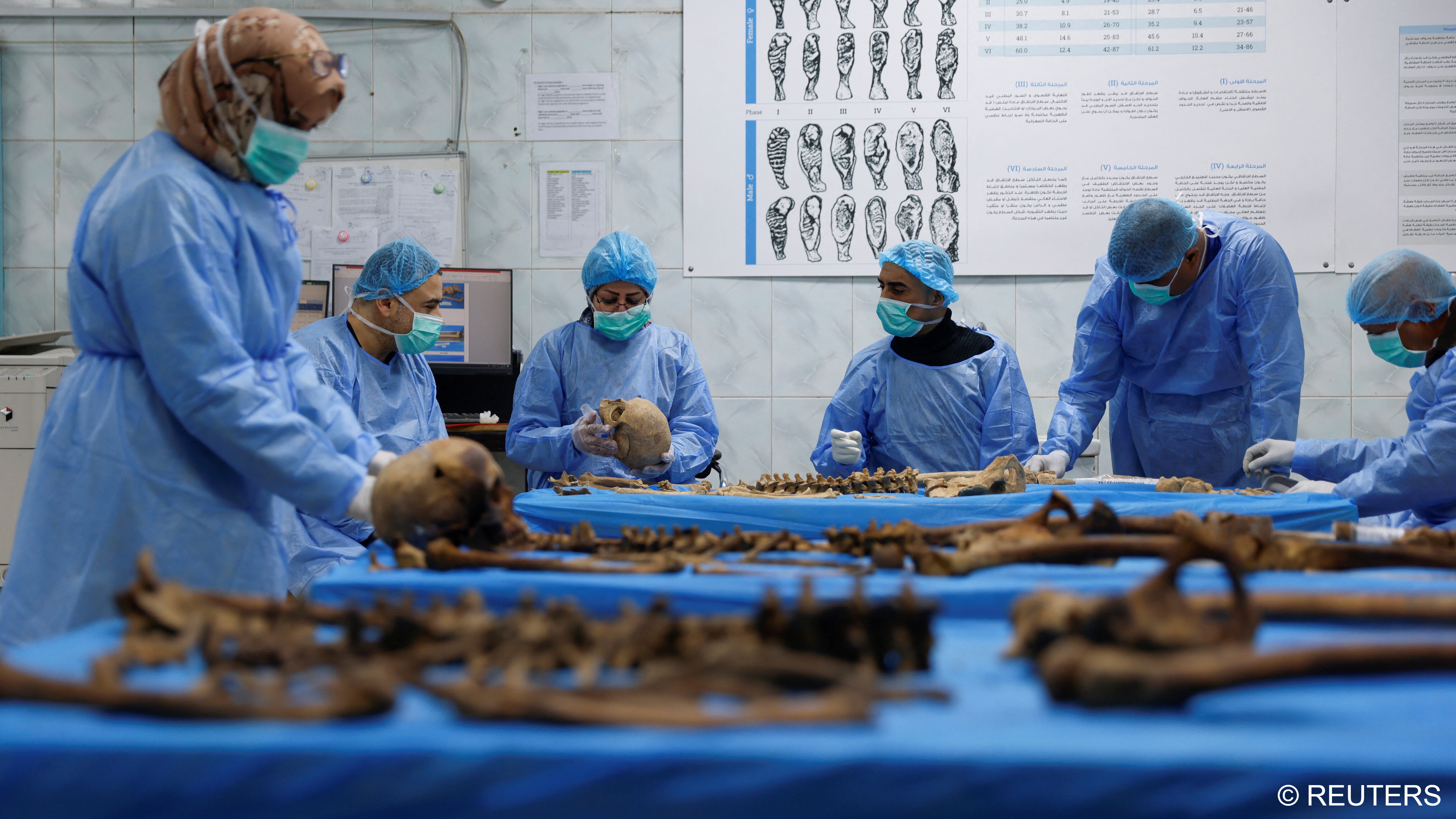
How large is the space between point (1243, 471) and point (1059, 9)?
285cm

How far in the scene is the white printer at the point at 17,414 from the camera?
4.54m

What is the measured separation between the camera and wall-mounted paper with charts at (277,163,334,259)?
540cm

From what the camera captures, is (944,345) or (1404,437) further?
(944,345)

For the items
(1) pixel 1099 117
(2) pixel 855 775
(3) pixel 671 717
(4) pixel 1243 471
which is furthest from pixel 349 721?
(1) pixel 1099 117

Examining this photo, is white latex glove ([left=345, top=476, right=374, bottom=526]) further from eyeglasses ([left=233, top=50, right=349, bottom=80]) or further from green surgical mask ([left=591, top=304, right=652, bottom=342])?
green surgical mask ([left=591, top=304, right=652, bottom=342])

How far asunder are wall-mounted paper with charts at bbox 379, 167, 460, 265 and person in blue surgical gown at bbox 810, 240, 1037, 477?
2.65 m

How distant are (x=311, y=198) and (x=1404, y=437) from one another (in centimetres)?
536

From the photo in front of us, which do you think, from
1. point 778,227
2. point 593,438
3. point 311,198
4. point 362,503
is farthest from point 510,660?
point 311,198

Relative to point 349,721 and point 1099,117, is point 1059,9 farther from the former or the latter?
point 349,721

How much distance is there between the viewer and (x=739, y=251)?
5.38 m

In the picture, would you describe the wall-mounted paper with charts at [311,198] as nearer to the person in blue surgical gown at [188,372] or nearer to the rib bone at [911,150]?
the rib bone at [911,150]

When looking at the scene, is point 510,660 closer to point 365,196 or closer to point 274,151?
point 274,151

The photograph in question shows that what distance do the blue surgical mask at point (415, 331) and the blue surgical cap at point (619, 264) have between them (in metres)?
0.67

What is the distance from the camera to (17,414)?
4.55 metres
